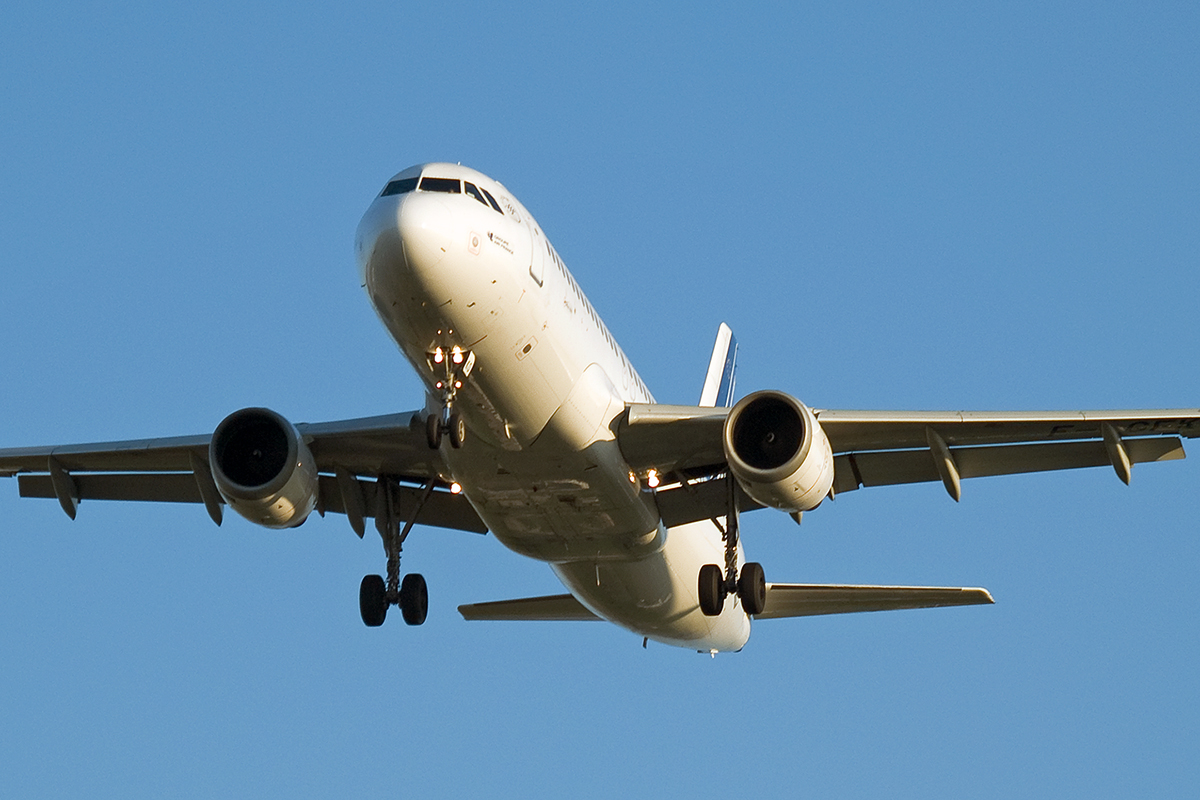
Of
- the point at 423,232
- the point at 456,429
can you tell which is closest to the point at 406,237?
the point at 423,232

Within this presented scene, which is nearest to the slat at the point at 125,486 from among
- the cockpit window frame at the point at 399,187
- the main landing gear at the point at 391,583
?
the main landing gear at the point at 391,583

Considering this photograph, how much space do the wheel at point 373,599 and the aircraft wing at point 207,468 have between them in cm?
137

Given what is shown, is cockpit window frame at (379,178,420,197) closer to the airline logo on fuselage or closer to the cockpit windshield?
the cockpit windshield

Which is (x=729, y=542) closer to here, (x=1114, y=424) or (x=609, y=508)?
(x=609, y=508)

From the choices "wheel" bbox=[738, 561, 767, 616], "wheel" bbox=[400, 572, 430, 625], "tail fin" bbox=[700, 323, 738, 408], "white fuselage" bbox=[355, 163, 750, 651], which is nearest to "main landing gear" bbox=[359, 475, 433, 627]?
"wheel" bbox=[400, 572, 430, 625]

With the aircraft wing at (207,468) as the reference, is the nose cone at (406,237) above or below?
above

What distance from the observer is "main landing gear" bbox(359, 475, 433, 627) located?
81.8ft

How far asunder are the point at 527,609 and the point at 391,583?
4.68 metres

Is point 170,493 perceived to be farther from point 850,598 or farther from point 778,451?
point 850,598

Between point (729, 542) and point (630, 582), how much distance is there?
2118 millimetres

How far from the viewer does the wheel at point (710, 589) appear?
2411 centimetres

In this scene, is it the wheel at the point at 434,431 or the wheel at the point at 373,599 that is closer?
the wheel at the point at 434,431

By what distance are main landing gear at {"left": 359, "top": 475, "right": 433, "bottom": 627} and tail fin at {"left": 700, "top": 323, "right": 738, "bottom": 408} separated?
9.12m

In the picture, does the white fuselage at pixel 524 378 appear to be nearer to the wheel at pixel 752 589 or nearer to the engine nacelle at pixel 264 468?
the wheel at pixel 752 589
